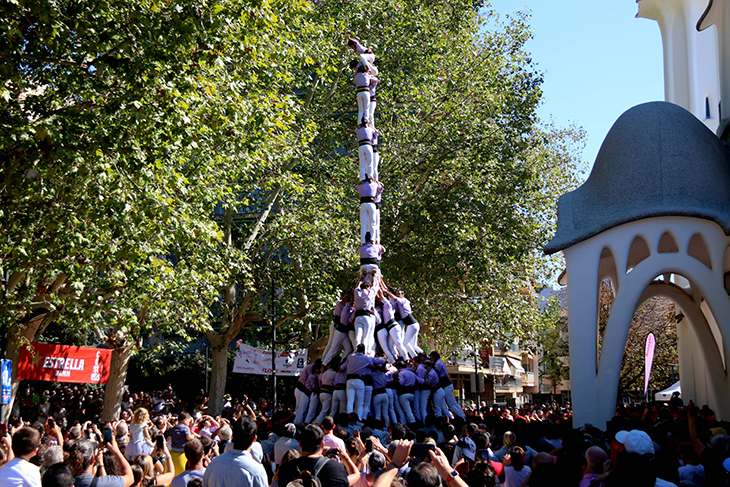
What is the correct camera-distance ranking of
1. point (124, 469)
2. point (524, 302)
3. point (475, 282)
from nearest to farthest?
point (124, 469) < point (475, 282) < point (524, 302)

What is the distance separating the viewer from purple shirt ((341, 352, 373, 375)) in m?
17.0

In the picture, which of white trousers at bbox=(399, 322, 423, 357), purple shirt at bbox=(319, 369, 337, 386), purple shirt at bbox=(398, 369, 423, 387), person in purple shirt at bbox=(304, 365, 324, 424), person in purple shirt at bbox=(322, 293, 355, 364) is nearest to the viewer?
purple shirt at bbox=(398, 369, 423, 387)

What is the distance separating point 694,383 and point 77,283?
19988 millimetres

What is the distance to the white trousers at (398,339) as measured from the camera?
18984 millimetres

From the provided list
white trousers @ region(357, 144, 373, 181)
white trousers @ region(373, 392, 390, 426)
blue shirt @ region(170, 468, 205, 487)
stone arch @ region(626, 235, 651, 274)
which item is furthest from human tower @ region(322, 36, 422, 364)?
blue shirt @ region(170, 468, 205, 487)

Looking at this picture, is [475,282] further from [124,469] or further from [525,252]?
[124,469]

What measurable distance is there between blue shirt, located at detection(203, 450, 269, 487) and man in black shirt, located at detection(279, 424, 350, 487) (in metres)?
0.21

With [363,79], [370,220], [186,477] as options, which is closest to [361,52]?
[363,79]

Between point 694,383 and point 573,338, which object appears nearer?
point 573,338

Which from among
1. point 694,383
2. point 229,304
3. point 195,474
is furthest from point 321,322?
point 195,474

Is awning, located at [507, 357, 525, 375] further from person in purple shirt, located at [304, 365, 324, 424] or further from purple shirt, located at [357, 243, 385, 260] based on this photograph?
person in purple shirt, located at [304, 365, 324, 424]

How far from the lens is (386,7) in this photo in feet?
92.1

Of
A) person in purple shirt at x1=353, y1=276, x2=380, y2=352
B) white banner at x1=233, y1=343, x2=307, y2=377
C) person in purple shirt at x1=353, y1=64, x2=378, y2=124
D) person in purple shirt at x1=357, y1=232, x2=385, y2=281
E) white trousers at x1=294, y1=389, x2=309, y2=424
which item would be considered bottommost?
white trousers at x1=294, y1=389, x2=309, y2=424

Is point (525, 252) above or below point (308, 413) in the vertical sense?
→ above
